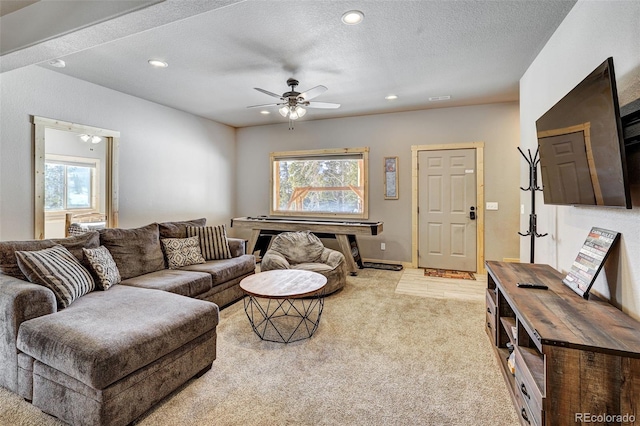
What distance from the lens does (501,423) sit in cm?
163

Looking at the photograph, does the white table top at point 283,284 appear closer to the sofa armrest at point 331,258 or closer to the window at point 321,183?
the sofa armrest at point 331,258

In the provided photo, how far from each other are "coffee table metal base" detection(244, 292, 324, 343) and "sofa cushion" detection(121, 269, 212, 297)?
509 millimetres

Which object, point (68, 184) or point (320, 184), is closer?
point (68, 184)

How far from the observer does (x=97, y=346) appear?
1.50 metres

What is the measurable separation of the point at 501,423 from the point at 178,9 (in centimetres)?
301

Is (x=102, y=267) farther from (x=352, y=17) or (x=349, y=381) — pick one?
(x=352, y=17)

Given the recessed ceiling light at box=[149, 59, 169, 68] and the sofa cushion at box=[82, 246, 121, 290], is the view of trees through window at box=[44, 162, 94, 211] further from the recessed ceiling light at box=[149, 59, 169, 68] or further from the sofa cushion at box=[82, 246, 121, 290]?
the sofa cushion at box=[82, 246, 121, 290]

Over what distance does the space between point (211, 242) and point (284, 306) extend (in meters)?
1.29

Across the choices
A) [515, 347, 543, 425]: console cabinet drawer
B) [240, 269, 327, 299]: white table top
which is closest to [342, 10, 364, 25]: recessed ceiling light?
[240, 269, 327, 299]: white table top

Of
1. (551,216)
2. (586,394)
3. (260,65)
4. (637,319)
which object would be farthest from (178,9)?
(551,216)

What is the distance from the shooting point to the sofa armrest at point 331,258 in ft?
13.0

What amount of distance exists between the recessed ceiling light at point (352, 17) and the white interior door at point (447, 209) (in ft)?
9.88

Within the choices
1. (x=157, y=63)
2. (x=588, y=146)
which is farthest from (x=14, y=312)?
(x=588, y=146)

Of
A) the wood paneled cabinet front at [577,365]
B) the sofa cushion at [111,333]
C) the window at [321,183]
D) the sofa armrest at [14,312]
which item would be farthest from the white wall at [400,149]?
the sofa armrest at [14,312]
